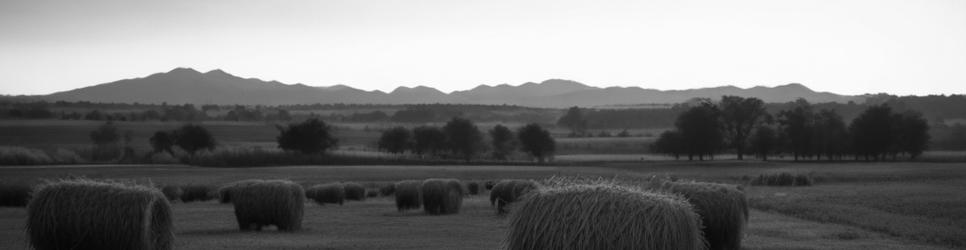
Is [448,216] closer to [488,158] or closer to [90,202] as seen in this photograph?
[90,202]

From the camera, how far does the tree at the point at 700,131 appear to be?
123m

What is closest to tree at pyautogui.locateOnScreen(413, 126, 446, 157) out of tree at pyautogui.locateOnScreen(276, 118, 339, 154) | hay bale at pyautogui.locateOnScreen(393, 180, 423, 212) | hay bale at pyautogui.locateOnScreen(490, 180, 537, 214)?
tree at pyautogui.locateOnScreen(276, 118, 339, 154)

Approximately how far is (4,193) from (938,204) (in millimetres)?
41478

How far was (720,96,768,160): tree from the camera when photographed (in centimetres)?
12912

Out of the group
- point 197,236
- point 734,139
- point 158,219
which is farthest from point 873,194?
point 734,139

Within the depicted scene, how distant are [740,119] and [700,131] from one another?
812cm

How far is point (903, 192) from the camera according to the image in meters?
55.0

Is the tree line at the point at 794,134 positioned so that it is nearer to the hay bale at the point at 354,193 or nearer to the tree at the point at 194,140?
the tree at the point at 194,140

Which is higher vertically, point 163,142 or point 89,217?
point 163,142

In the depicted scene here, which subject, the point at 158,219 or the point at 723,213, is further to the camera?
the point at 723,213

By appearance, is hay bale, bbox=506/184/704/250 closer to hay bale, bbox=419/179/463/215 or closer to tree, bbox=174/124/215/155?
hay bale, bbox=419/179/463/215

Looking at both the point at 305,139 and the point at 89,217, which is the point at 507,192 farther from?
the point at 305,139

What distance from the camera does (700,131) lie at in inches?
4879

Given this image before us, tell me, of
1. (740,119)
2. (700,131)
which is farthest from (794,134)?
(700,131)
